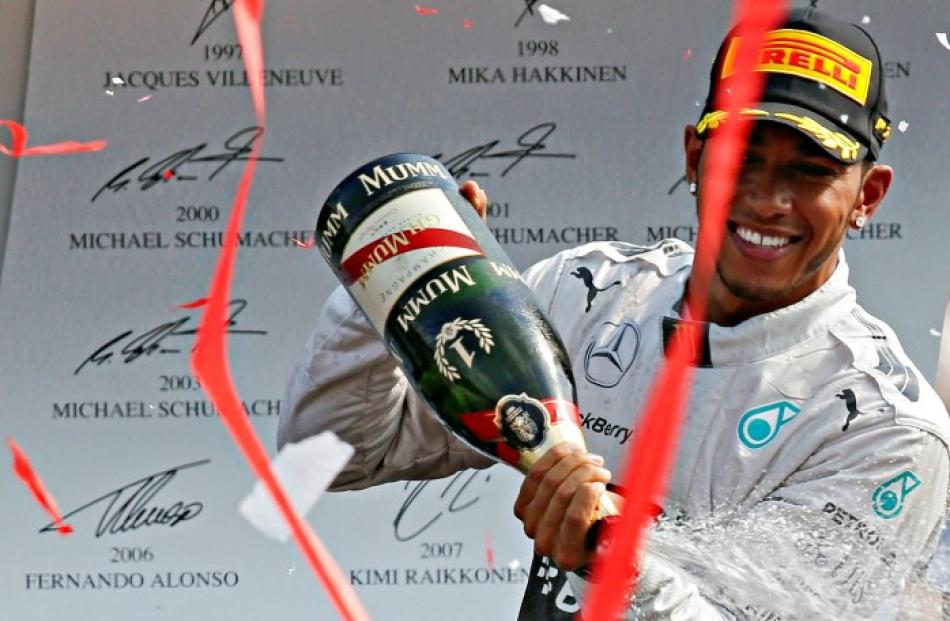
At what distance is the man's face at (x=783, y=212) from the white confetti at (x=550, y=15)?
904 millimetres

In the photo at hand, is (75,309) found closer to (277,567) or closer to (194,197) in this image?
(194,197)

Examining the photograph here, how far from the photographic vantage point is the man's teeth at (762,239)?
1915 millimetres

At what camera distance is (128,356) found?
9.16ft

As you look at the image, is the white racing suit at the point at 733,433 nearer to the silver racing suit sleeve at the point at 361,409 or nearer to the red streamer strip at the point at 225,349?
the silver racing suit sleeve at the point at 361,409

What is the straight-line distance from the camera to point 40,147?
9.22 ft

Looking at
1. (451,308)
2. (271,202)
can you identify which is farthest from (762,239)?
(271,202)

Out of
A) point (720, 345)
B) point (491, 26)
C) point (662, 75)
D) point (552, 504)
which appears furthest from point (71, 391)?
point (552, 504)

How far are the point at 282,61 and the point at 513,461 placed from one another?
1.38 metres
